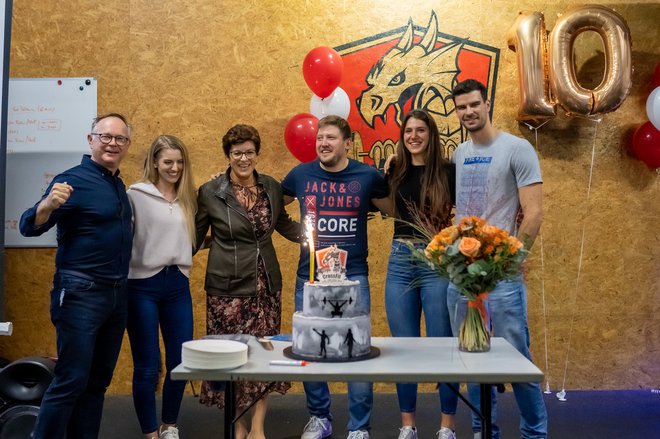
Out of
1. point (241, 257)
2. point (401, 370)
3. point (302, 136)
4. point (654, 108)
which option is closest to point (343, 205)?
point (241, 257)

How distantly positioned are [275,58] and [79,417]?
254 cm

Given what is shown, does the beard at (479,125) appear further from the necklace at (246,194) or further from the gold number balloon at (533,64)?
the gold number balloon at (533,64)

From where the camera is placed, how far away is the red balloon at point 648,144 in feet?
13.6

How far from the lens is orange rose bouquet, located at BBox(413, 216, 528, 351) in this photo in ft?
7.55

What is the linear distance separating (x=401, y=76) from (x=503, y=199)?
1.74 m

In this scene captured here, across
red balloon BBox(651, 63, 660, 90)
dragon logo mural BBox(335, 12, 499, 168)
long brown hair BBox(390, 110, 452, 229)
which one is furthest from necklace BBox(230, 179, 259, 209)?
red balloon BBox(651, 63, 660, 90)

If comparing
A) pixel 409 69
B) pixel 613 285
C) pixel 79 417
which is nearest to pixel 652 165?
pixel 613 285

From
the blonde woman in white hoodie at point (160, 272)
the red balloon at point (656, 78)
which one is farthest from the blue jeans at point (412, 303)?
the red balloon at point (656, 78)

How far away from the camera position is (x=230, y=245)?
3.15m

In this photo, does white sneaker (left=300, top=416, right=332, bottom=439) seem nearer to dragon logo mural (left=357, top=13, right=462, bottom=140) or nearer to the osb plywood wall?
the osb plywood wall

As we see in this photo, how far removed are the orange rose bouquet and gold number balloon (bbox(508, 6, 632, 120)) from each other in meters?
1.91

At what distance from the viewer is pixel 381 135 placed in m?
4.38

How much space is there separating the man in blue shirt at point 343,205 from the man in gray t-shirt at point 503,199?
45 centimetres

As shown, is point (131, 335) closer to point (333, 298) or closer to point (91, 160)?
point (91, 160)
